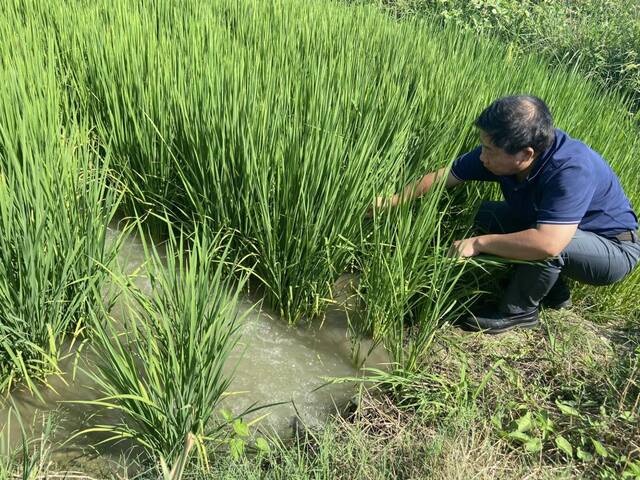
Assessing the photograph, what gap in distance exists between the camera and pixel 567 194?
179 cm

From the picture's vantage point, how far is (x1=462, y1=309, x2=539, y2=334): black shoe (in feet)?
6.82

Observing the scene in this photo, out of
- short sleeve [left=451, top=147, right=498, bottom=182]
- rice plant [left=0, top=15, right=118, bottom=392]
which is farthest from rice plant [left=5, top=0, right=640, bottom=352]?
rice plant [left=0, top=15, right=118, bottom=392]

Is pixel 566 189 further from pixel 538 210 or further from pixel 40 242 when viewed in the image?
pixel 40 242

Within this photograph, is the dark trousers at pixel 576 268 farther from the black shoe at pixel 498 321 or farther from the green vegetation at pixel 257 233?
the green vegetation at pixel 257 233

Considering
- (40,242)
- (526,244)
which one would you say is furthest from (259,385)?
(526,244)

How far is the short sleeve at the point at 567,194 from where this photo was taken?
1.79 metres

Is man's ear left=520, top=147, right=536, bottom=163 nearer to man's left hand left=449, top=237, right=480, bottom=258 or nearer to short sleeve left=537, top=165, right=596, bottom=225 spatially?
short sleeve left=537, top=165, right=596, bottom=225

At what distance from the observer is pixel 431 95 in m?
2.49

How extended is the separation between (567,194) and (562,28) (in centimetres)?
413

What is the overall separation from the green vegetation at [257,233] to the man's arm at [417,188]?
5 cm

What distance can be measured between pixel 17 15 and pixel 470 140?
7.21ft

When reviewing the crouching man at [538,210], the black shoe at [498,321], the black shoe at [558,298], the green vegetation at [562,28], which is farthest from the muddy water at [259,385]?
the green vegetation at [562,28]

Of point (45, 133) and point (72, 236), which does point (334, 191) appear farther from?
point (45, 133)

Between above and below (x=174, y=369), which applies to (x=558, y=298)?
below
